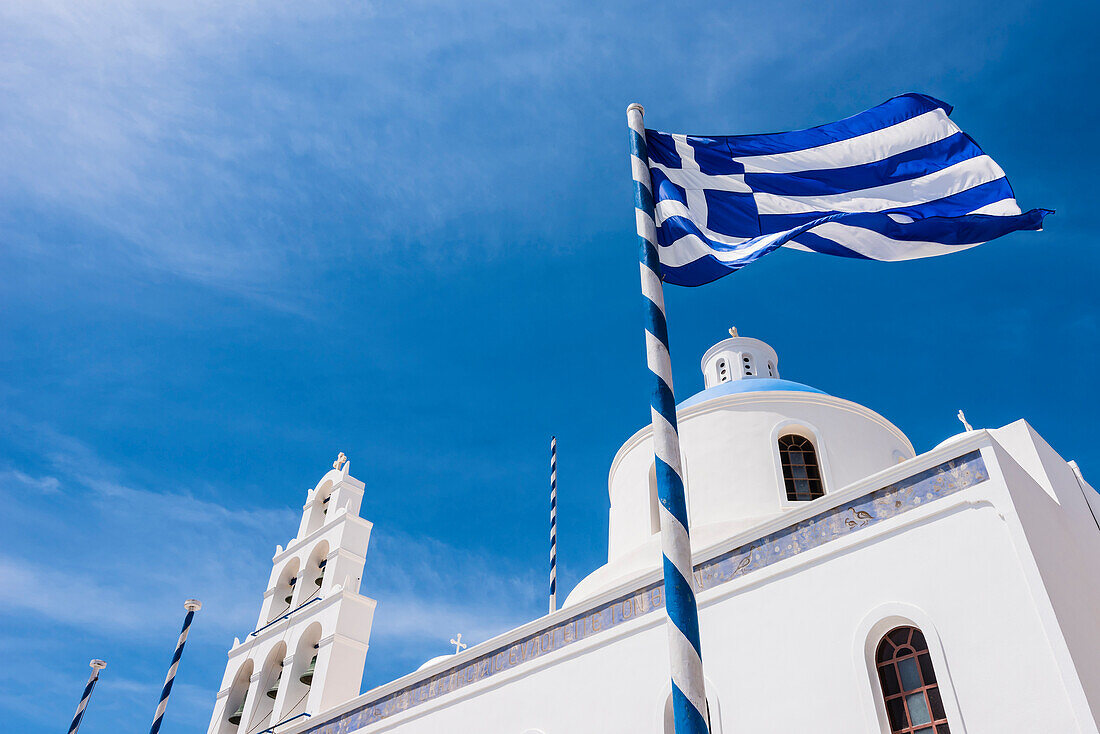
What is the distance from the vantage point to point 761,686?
23.9ft

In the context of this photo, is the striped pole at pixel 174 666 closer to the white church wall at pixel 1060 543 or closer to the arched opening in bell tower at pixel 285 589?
the arched opening in bell tower at pixel 285 589

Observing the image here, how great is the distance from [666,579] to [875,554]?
3.51 m

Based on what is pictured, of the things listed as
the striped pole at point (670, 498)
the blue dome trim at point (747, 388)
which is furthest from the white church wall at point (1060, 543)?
the blue dome trim at point (747, 388)

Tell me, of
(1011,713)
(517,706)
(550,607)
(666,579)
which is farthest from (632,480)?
(666,579)

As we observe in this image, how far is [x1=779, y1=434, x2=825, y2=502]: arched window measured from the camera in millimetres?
11594

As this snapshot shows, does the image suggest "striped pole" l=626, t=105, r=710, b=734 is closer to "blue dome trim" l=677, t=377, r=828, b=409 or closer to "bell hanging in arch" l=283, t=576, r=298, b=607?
"blue dome trim" l=677, t=377, r=828, b=409

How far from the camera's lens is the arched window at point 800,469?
1159cm

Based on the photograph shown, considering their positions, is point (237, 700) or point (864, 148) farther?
point (237, 700)

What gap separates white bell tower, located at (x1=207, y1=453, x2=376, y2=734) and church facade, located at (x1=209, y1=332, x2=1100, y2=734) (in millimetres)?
1092

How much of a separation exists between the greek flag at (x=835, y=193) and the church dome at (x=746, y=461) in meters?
5.30

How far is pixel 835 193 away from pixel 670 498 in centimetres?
334

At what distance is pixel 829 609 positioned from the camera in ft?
23.7

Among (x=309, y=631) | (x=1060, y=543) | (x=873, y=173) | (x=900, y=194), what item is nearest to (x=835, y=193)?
(x=873, y=173)

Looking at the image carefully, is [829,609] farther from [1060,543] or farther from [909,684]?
[1060,543]
